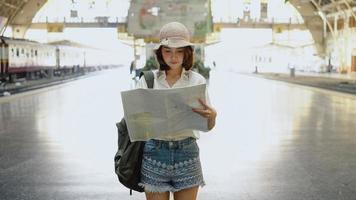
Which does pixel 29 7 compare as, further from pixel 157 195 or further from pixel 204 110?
pixel 204 110

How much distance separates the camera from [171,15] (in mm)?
36500

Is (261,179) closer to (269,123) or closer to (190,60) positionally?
(190,60)

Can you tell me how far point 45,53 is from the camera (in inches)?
1742

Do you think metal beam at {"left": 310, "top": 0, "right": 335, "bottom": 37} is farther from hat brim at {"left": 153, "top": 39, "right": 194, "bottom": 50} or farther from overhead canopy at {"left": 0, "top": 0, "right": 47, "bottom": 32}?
hat brim at {"left": 153, "top": 39, "right": 194, "bottom": 50}

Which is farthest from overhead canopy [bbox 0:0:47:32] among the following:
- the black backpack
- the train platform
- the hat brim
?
the hat brim

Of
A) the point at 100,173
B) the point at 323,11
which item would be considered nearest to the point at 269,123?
the point at 100,173

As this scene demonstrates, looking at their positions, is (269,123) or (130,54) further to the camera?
(130,54)

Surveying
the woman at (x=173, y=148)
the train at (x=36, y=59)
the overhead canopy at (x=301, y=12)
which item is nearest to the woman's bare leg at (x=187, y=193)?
the woman at (x=173, y=148)

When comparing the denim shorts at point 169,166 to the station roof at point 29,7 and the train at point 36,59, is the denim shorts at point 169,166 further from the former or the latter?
the station roof at point 29,7

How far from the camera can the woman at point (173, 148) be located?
10.2 ft

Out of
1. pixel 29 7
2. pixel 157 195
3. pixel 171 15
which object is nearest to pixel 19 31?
pixel 29 7

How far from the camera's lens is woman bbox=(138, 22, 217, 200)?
3117 mm

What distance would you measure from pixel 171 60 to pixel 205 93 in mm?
313

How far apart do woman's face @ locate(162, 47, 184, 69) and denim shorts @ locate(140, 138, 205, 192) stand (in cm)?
48
